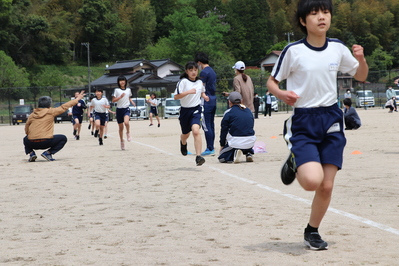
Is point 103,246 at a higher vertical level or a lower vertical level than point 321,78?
lower

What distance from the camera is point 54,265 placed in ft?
13.4

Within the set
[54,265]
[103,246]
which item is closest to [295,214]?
[103,246]

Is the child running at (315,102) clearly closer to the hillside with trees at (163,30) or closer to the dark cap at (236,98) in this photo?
the dark cap at (236,98)

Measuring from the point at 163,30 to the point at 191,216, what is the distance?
362 feet

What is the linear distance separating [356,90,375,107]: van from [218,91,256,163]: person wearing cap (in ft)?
125

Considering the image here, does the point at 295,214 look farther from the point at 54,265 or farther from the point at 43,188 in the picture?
the point at 43,188

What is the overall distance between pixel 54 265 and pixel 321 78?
2324 mm

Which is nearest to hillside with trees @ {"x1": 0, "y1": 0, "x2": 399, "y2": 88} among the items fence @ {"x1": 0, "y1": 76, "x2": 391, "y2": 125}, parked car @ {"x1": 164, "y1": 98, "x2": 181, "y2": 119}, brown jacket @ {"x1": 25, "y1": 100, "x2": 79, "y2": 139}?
fence @ {"x1": 0, "y1": 76, "x2": 391, "y2": 125}

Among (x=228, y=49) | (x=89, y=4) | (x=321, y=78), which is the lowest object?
(x=321, y=78)

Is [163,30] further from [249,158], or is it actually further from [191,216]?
[191,216]

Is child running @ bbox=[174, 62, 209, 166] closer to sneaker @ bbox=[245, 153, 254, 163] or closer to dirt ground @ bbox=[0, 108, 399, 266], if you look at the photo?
dirt ground @ bbox=[0, 108, 399, 266]

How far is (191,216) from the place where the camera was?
584 centimetres

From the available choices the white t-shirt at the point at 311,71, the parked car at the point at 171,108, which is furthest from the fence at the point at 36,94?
the white t-shirt at the point at 311,71

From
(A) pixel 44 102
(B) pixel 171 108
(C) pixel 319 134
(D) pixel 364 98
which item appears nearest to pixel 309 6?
A: (C) pixel 319 134
